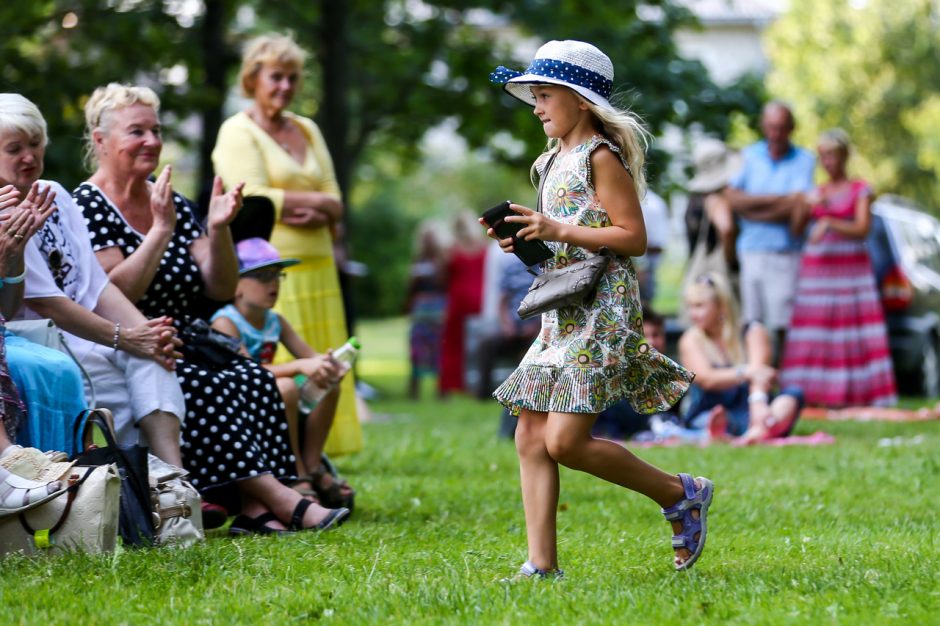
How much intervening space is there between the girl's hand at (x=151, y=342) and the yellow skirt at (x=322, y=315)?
6.17 feet

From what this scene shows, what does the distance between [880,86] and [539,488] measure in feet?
112

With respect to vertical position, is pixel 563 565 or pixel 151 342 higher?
pixel 151 342

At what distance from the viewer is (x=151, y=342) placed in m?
5.71

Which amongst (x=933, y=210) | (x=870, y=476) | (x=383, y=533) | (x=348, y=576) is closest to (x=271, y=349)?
(x=383, y=533)

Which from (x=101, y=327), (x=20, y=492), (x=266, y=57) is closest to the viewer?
(x=20, y=492)

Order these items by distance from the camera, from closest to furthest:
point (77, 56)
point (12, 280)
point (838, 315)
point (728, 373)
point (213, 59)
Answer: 1. point (12, 280)
2. point (728, 373)
3. point (838, 315)
4. point (77, 56)
5. point (213, 59)

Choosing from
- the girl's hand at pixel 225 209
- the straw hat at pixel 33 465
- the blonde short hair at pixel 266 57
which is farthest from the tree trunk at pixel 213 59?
the straw hat at pixel 33 465

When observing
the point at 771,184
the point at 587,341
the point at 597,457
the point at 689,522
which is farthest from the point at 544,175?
the point at 771,184

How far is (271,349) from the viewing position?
22.9 feet

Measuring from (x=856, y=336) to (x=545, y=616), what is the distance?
30.0 feet

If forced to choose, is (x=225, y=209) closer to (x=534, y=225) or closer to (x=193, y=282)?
(x=193, y=282)

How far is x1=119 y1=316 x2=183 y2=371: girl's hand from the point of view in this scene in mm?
5711

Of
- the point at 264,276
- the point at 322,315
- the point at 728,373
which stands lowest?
the point at 728,373

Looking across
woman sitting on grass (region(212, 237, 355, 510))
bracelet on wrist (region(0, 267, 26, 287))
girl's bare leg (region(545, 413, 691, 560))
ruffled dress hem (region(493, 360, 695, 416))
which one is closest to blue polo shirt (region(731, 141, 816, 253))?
woman sitting on grass (region(212, 237, 355, 510))
